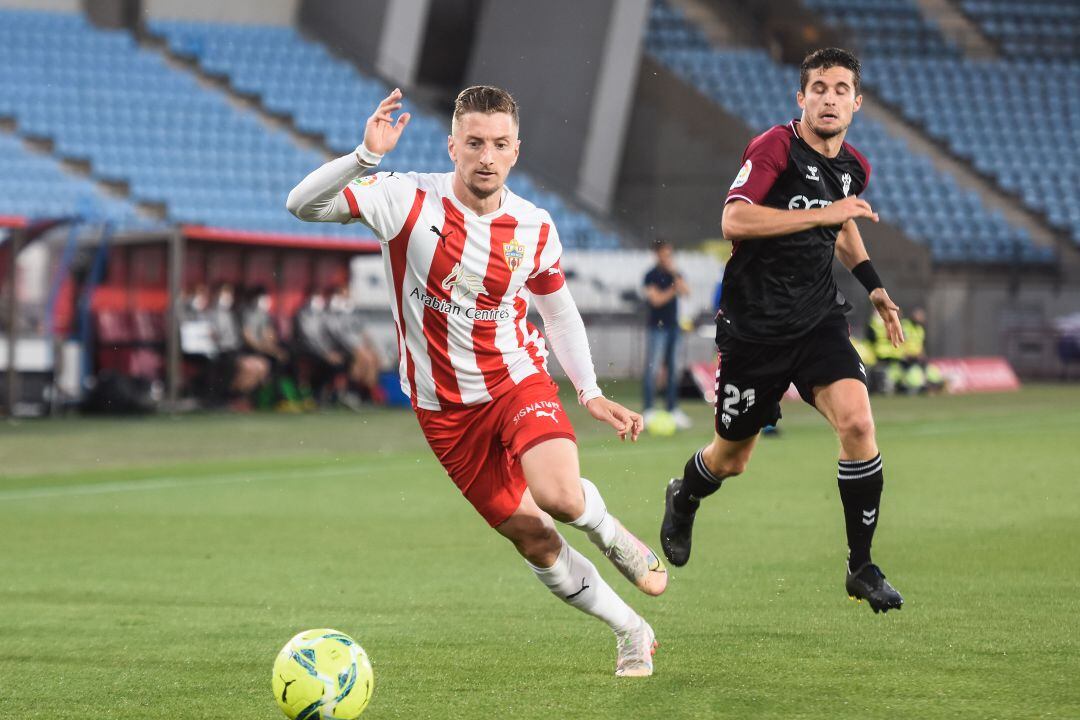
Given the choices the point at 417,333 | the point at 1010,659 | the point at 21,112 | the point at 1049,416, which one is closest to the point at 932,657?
the point at 1010,659

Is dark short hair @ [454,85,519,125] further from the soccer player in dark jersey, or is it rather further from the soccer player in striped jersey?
the soccer player in dark jersey

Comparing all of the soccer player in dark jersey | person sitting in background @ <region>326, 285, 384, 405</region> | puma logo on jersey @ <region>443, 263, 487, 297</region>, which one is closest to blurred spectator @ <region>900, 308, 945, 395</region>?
person sitting in background @ <region>326, 285, 384, 405</region>

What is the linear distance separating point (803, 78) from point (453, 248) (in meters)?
1.79

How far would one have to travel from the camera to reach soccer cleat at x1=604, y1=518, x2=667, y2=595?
5602 mm

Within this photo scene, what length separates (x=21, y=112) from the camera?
28.1 metres

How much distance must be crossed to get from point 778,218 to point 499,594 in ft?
7.22

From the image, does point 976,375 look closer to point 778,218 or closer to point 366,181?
point 778,218

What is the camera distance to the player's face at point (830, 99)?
6.29 m

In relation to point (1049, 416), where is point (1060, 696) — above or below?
above

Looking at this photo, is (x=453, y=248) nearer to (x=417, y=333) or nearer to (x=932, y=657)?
(x=417, y=333)

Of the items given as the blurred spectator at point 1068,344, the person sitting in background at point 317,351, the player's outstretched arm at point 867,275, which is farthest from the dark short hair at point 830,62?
the blurred spectator at point 1068,344

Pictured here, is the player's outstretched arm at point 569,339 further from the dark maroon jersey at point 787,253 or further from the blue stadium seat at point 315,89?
the blue stadium seat at point 315,89

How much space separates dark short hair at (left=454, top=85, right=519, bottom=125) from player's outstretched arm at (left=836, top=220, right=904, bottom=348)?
1.84 meters

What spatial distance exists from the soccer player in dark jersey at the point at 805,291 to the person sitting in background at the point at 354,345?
14983 mm
